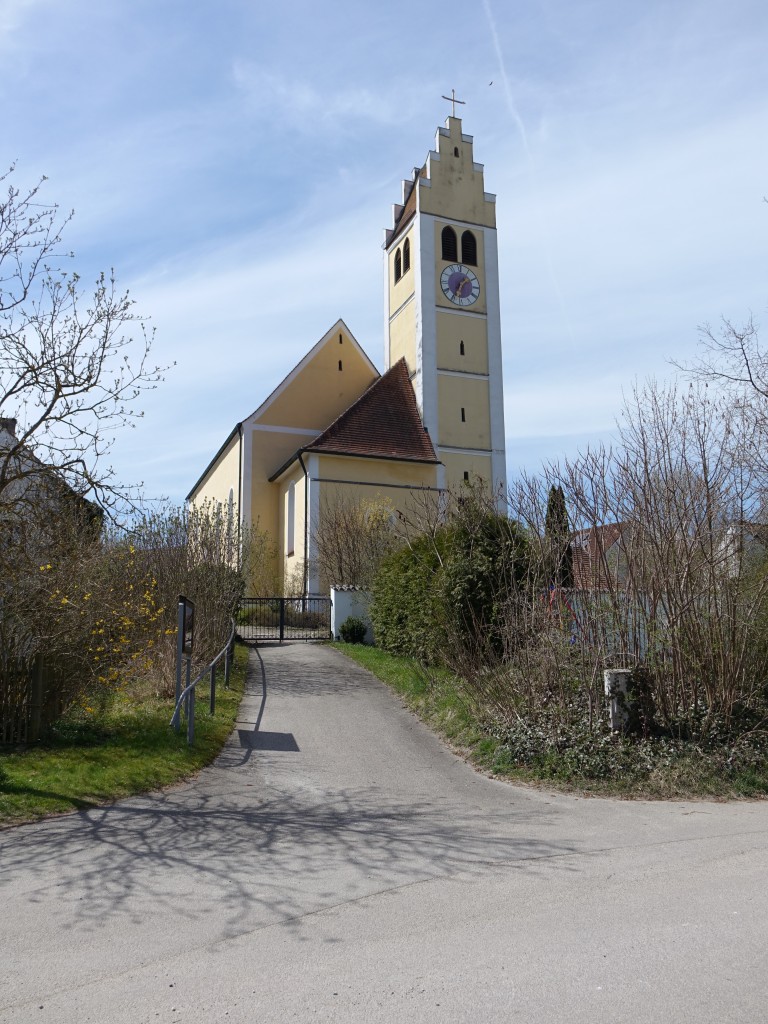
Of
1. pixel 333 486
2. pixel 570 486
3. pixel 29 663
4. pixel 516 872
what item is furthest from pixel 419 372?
pixel 516 872

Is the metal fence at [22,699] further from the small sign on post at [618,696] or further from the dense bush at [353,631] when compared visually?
the dense bush at [353,631]

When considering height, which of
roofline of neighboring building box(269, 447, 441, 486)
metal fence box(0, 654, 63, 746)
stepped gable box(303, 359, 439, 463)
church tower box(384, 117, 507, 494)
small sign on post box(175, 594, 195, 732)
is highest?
church tower box(384, 117, 507, 494)

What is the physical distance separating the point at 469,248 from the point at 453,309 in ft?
10.9

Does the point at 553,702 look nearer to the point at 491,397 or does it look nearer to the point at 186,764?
the point at 186,764

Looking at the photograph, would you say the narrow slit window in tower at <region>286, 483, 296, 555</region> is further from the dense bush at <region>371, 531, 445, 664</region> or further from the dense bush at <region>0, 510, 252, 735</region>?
the dense bush at <region>0, 510, 252, 735</region>

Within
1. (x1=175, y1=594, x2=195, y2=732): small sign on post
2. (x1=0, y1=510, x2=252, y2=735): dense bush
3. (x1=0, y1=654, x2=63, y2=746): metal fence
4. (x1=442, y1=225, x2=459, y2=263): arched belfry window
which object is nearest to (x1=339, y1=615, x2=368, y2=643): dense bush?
(x1=0, y1=510, x2=252, y2=735): dense bush

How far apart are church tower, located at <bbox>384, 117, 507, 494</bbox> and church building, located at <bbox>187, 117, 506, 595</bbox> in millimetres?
44

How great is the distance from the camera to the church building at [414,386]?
3275cm

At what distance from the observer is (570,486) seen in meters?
10.7

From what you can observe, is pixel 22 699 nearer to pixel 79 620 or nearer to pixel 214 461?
pixel 79 620

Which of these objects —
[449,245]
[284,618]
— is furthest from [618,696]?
[449,245]

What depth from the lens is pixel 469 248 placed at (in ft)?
123

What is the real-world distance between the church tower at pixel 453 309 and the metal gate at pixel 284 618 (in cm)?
1151

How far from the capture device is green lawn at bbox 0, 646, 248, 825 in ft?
24.9
